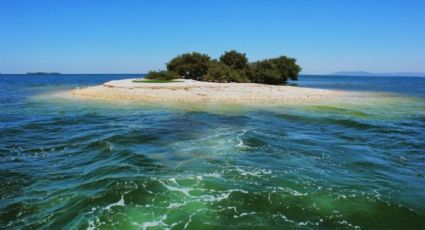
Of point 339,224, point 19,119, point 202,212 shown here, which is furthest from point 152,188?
point 19,119

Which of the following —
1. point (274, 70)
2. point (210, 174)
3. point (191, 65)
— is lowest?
point (210, 174)

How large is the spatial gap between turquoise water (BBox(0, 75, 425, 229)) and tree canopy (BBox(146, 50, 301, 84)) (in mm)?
36331

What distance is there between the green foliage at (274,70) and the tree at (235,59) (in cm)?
181

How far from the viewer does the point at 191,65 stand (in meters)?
62.4

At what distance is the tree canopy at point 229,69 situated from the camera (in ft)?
192

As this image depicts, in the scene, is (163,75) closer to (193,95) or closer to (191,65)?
(191,65)

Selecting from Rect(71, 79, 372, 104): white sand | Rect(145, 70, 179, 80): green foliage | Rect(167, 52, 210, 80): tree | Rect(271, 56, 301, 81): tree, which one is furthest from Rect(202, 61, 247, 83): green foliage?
Rect(71, 79, 372, 104): white sand

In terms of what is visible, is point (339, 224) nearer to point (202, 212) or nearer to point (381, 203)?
point (381, 203)

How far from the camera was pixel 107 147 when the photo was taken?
1565 cm

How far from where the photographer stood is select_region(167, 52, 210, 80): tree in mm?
62281

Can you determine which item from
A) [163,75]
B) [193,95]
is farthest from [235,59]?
[193,95]

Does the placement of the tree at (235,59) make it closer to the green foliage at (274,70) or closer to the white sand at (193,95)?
the green foliage at (274,70)

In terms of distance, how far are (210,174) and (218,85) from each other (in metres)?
36.1

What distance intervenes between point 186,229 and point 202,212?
0.91m
